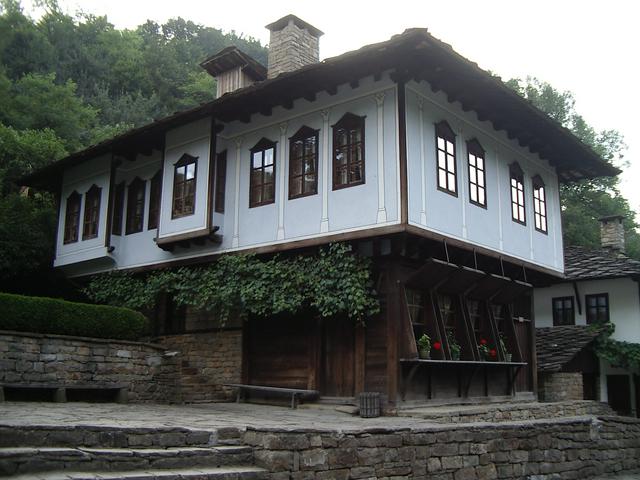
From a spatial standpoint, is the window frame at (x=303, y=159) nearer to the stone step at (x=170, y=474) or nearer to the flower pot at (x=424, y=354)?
the flower pot at (x=424, y=354)

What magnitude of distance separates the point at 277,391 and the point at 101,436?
7.02 meters

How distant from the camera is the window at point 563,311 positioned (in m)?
22.7

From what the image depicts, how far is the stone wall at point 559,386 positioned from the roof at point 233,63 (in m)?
10.7

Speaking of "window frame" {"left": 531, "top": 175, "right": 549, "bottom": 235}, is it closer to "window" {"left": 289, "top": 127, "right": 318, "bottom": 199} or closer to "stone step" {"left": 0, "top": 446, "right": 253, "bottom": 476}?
"window" {"left": 289, "top": 127, "right": 318, "bottom": 199}

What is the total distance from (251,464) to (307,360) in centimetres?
674

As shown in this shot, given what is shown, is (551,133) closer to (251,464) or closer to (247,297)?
(247,297)

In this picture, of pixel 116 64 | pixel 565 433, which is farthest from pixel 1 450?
pixel 116 64

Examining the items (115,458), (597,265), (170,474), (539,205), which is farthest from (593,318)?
(115,458)

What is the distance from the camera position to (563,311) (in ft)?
74.9

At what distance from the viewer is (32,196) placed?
22.3 metres

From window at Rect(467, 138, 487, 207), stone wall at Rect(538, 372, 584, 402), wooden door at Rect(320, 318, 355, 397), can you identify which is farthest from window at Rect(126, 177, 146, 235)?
stone wall at Rect(538, 372, 584, 402)

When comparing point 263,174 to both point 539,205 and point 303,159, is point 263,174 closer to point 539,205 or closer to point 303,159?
point 303,159

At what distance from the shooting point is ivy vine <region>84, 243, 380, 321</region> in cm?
1234

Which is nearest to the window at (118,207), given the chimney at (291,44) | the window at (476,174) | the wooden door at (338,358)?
the chimney at (291,44)
